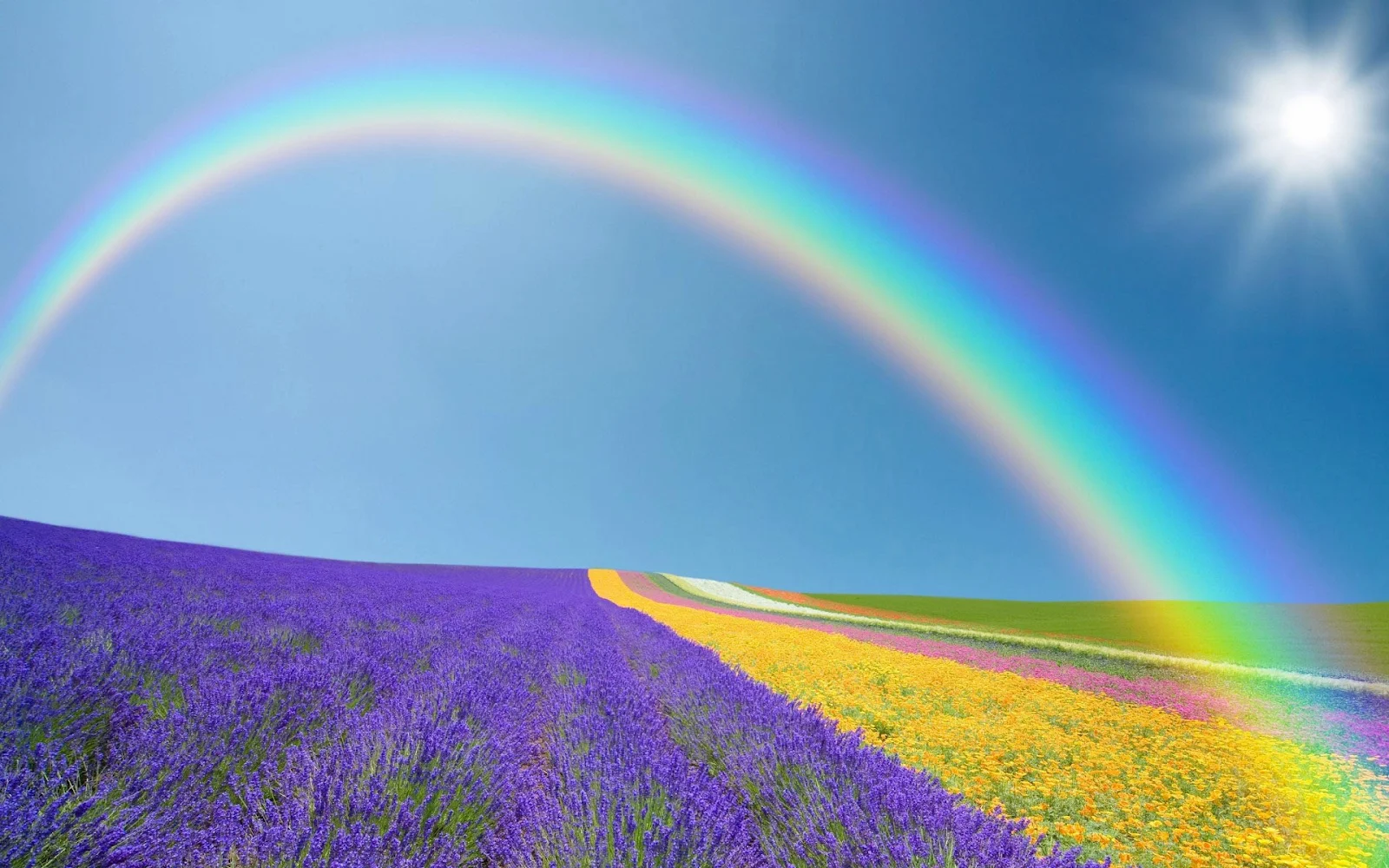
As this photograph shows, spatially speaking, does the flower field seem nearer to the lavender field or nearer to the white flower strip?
the lavender field

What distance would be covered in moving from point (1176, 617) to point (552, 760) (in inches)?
1410

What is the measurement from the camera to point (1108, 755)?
4.73 m

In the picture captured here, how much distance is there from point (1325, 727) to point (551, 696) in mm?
8682

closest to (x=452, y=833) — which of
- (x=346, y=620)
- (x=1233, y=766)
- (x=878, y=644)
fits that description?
(x=346, y=620)

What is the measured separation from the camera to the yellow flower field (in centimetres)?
322

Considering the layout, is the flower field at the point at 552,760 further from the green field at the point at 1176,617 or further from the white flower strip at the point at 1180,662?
the green field at the point at 1176,617

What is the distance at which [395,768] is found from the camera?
2.10 meters

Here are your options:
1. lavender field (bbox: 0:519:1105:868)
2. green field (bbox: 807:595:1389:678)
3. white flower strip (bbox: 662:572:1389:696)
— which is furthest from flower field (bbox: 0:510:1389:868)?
green field (bbox: 807:595:1389:678)

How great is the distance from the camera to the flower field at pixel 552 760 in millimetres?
1753

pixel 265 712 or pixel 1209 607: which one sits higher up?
pixel 1209 607

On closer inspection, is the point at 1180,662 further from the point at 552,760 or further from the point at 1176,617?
the point at 1176,617

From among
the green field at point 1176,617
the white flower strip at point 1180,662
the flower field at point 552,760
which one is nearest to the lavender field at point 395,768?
the flower field at point 552,760

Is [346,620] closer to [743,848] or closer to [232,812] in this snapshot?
[232,812]

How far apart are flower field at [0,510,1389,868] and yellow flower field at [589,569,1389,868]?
0.09 ft
